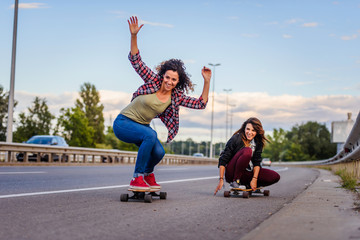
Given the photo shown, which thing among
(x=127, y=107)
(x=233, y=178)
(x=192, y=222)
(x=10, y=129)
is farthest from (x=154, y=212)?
(x=10, y=129)

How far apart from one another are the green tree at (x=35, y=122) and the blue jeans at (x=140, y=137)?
84.6m

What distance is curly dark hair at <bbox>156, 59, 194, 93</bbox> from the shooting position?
6284mm

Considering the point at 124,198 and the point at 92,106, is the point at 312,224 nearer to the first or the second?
the point at 124,198

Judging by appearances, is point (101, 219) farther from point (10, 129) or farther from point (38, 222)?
point (10, 129)

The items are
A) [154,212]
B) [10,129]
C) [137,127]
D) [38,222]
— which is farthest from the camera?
[10,129]

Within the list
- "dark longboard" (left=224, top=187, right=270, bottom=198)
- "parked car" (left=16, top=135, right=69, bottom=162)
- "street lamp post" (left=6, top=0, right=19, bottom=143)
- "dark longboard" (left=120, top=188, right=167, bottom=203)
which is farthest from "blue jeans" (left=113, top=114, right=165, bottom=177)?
"parked car" (left=16, top=135, right=69, bottom=162)

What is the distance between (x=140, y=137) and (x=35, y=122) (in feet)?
291

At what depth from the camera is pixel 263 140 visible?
727 centimetres

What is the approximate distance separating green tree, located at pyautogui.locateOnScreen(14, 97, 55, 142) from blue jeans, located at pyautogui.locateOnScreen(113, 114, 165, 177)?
278 ft

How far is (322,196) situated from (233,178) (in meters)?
1.34

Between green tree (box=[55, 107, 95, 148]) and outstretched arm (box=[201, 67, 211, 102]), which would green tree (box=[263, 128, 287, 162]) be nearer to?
green tree (box=[55, 107, 95, 148])

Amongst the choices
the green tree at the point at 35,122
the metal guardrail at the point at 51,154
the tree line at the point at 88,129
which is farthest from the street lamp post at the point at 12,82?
the green tree at the point at 35,122

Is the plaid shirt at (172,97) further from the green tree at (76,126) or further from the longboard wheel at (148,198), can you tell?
the green tree at (76,126)

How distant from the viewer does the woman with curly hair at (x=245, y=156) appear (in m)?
7.15
